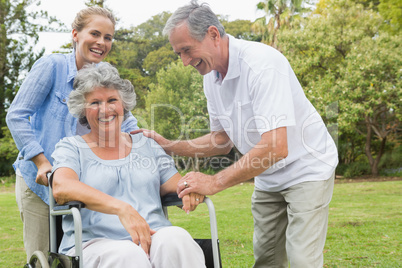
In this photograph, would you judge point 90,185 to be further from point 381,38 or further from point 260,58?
point 381,38

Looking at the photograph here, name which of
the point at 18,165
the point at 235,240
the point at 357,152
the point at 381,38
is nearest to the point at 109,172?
the point at 18,165

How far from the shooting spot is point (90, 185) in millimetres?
2070

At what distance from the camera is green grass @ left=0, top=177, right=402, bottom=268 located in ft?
14.7

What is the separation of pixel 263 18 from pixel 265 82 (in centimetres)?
1859

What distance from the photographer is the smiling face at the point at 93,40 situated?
2438 mm

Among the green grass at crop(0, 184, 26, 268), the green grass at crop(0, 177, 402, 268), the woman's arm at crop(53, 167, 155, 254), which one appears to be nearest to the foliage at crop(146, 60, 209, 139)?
the green grass at crop(0, 177, 402, 268)

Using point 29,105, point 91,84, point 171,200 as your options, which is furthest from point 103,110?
point 171,200

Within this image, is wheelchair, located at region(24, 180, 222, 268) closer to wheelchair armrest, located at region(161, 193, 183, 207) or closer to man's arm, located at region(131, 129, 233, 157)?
wheelchair armrest, located at region(161, 193, 183, 207)

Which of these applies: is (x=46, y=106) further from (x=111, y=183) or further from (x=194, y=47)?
(x=194, y=47)

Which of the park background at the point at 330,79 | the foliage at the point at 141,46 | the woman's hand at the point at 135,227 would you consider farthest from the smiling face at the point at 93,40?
the foliage at the point at 141,46

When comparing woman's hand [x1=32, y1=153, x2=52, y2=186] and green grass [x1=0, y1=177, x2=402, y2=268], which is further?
green grass [x1=0, y1=177, x2=402, y2=268]

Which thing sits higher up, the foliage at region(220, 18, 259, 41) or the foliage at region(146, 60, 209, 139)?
the foliage at region(220, 18, 259, 41)

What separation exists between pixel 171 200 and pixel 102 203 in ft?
1.47

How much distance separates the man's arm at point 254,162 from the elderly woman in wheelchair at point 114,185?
8 centimetres
